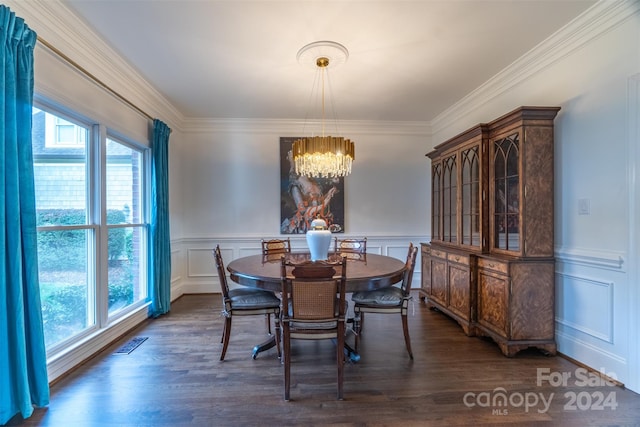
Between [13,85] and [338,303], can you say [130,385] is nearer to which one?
[338,303]

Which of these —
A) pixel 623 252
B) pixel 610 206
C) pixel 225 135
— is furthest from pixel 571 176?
pixel 225 135

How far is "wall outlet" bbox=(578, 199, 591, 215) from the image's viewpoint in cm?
233

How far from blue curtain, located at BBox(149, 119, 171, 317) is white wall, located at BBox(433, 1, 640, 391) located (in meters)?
4.14

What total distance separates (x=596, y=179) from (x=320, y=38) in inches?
98.1

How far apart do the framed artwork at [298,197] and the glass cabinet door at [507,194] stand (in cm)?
239

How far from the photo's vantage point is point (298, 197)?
15.3 feet

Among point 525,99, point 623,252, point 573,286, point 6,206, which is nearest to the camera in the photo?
point 6,206

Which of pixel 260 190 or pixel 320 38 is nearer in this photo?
pixel 320 38

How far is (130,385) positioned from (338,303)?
64.6 inches

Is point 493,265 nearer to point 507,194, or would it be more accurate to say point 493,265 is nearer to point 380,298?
point 507,194

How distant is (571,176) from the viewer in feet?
8.09

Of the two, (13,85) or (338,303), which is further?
(338,303)

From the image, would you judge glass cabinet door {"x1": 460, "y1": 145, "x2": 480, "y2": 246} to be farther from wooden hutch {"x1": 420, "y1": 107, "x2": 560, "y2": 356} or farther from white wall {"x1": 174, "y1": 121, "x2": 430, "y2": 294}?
white wall {"x1": 174, "y1": 121, "x2": 430, "y2": 294}

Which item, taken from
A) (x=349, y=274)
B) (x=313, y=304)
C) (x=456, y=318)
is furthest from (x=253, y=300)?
(x=456, y=318)
